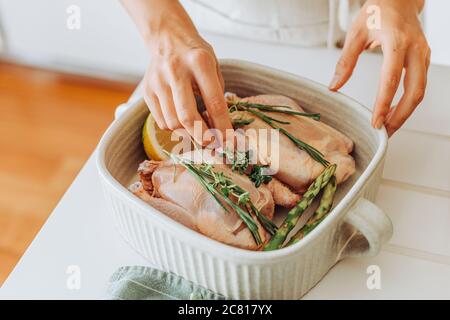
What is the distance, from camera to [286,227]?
712mm

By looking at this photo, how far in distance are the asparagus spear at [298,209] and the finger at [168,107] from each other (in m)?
0.18

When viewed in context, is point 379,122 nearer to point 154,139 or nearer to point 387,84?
point 387,84

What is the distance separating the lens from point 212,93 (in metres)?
0.75

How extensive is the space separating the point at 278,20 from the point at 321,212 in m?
0.48

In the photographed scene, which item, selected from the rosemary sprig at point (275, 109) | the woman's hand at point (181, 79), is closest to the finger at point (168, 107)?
the woman's hand at point (181, 79)

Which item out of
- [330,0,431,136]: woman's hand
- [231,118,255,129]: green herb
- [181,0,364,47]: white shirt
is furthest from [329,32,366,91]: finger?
[181,0,364,47]: white shirt

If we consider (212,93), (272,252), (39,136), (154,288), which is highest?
(212,93)

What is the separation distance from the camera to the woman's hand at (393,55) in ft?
2.49

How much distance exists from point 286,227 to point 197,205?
0.35 feet

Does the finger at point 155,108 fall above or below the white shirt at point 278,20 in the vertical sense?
below

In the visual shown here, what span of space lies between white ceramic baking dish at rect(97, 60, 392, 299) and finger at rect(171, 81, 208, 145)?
8cm

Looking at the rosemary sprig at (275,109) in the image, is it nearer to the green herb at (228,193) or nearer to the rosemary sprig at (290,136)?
the rosemary sprig at (290,136)

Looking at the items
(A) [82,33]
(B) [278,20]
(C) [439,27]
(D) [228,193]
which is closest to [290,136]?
(D) [228,193]
